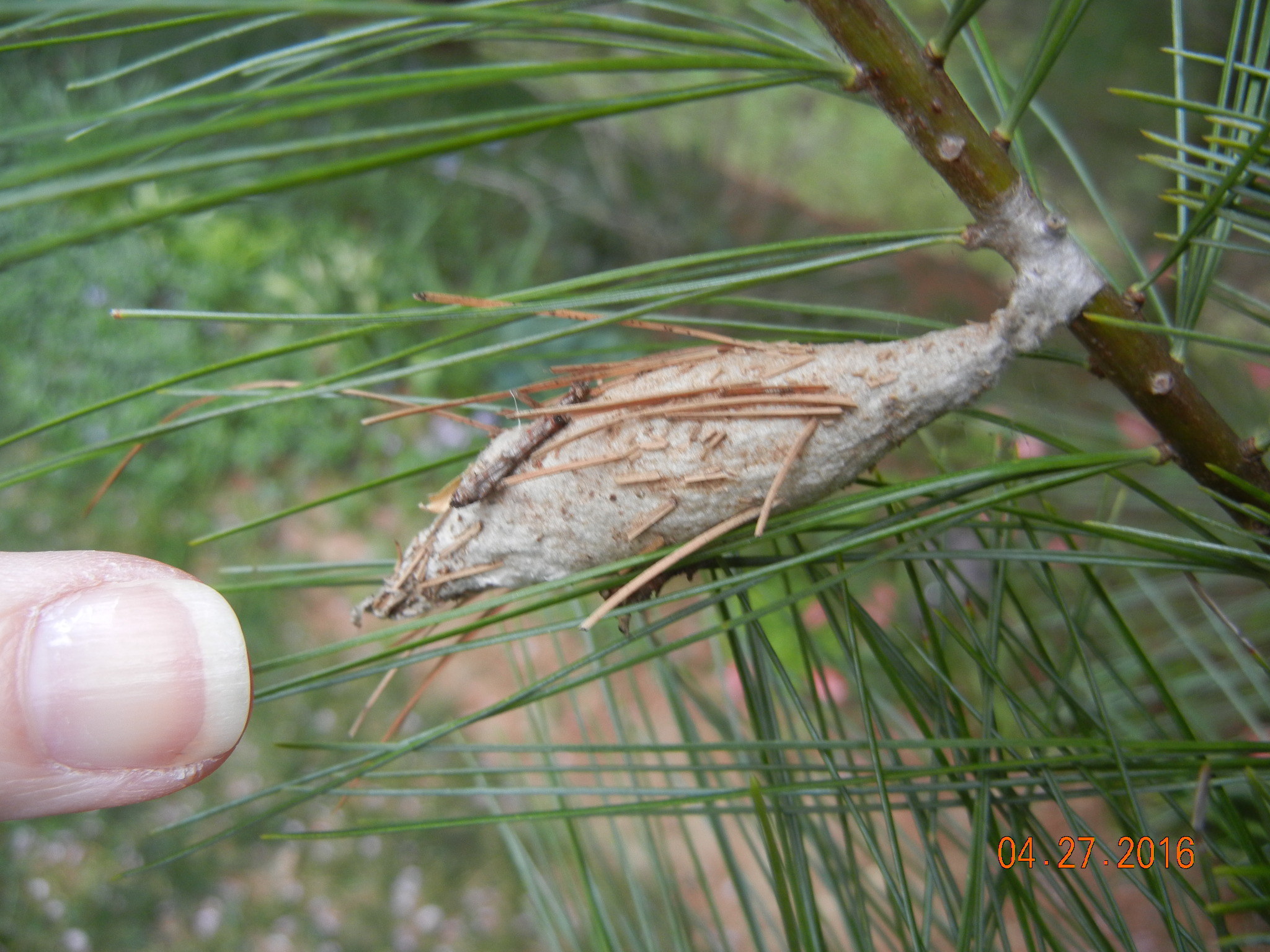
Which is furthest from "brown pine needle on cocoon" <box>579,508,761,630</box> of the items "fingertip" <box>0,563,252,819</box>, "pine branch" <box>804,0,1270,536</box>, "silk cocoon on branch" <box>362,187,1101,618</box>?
"fingertip" <box>0,563,252,819</box>

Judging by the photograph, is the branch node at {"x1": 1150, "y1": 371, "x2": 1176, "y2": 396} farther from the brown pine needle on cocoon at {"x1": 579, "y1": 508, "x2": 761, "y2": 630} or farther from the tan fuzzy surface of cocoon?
the brown pine needle on cocoon at {"x1": 579, "y1": 508, "x2": 761, "y2": 630}

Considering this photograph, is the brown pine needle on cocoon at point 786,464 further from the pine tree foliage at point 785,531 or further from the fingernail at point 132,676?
the fingernail at point 132,676
